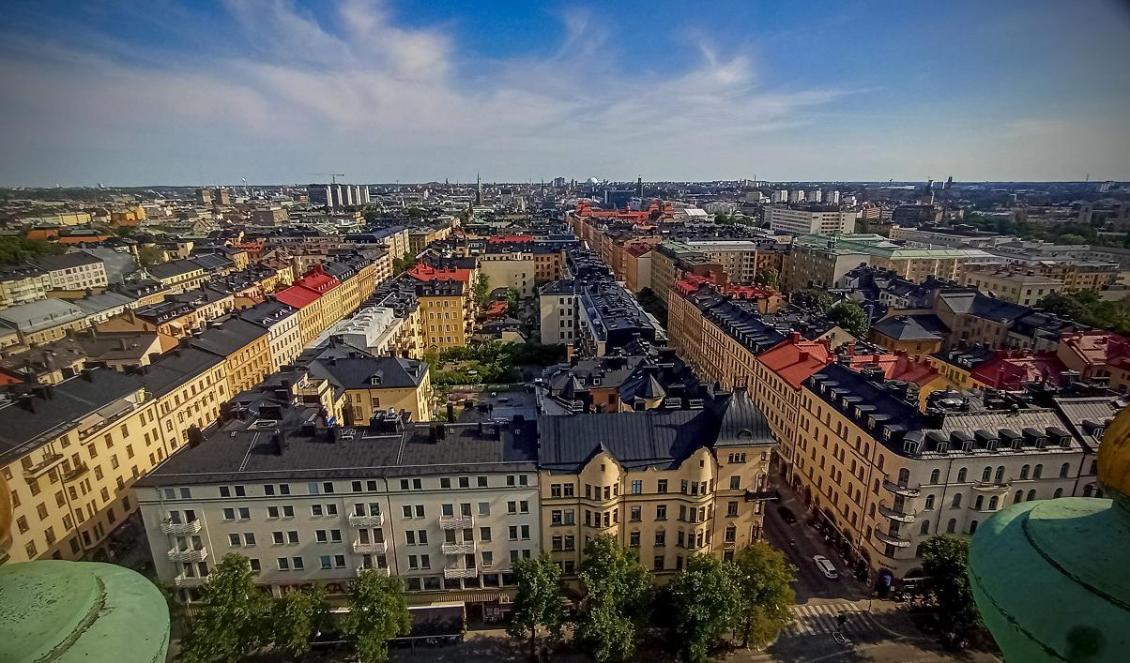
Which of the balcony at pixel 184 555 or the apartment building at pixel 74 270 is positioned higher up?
the apartment building at pixel 74 270

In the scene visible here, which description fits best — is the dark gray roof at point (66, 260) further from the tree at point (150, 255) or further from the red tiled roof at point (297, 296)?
the red tiled roof at point (297, 296)

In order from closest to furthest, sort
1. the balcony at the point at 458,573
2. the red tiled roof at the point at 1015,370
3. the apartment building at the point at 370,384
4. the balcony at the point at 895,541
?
the balcony at the point at 458,573
the balcony at the point at 895,541
the apartment building at the point at 370,384
the red tiled roof at the point at 1015,370

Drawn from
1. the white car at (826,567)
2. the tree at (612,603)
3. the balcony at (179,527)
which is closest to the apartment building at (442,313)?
the balcony at (179,527)

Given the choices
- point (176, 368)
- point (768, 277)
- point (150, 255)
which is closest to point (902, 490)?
point (176, 368)

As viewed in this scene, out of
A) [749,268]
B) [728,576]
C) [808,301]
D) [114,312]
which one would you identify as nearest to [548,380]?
Result: [728,576]

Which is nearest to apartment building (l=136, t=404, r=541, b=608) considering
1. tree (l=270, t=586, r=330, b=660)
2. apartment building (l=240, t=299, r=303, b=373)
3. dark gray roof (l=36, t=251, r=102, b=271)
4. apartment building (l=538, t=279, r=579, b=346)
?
tree (l=270, t=586, r=330, b=660)

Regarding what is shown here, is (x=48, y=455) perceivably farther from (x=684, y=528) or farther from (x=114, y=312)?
(x=114, y=312)

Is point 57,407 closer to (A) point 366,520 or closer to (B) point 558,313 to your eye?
(A) point 366,520
